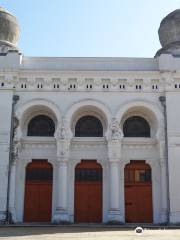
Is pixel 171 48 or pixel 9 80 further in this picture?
pixel 171 48

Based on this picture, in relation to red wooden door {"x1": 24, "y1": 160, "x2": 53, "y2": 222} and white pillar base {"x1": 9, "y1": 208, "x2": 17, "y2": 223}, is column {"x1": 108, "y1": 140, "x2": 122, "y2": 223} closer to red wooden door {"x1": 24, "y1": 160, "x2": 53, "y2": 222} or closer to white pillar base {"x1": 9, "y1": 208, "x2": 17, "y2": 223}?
red wooden door {"x1": 24, "y1": 160, "x2": 53, "y2": 222}

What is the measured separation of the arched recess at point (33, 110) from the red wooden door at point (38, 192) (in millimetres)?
2128

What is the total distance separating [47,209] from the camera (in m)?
23.4

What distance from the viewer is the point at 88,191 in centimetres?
2364

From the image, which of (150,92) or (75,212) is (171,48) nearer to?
(150,92)

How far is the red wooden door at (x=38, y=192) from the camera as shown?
76.4 feet

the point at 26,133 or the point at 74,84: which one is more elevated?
the point at 74,84

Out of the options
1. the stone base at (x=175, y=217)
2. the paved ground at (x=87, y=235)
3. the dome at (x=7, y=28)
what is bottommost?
the paved ground at (x=87, y=235)

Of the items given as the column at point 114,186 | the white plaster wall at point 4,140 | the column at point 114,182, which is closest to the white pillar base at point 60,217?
the column at point 114,182

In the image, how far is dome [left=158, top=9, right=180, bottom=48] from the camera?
26.8m

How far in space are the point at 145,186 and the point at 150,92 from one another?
5280 millimetres

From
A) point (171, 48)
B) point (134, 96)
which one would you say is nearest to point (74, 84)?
point (134, 96)

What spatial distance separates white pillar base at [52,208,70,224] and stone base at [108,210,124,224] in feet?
7.22

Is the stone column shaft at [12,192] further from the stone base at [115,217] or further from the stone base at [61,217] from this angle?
the stone base at [115,217]
